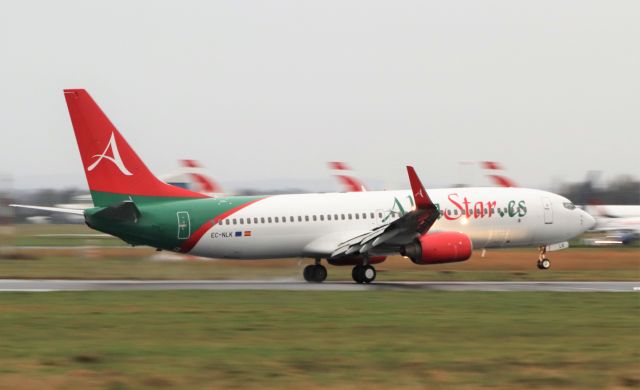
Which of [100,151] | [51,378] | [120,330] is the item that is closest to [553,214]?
[100,151]

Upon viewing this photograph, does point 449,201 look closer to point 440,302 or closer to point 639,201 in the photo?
point 440,302

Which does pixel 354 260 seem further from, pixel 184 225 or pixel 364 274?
pixel 184 225

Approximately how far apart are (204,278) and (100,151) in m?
7.97

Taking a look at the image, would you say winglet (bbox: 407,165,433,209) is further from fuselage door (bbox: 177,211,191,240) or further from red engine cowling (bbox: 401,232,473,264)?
fuselage door (bbox: 177,211,191,240)

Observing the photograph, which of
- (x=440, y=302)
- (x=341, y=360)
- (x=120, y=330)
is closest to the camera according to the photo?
(x=341, y=360)

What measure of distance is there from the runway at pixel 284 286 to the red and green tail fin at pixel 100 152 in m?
3.47

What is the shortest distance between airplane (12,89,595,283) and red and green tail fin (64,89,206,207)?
0.04 meters

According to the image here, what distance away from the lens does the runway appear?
114 feet

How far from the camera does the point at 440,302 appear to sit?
2944 cm

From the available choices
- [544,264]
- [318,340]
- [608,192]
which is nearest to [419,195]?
[544,264]

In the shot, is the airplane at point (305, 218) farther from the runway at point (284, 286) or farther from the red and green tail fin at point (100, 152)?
the runway at point (284, 286)

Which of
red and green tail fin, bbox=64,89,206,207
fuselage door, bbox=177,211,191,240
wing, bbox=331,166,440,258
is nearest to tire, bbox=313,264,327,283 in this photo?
wing, bbox=331,166,440,258

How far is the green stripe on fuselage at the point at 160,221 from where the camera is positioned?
36.1 meters

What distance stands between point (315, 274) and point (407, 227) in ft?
16.0
